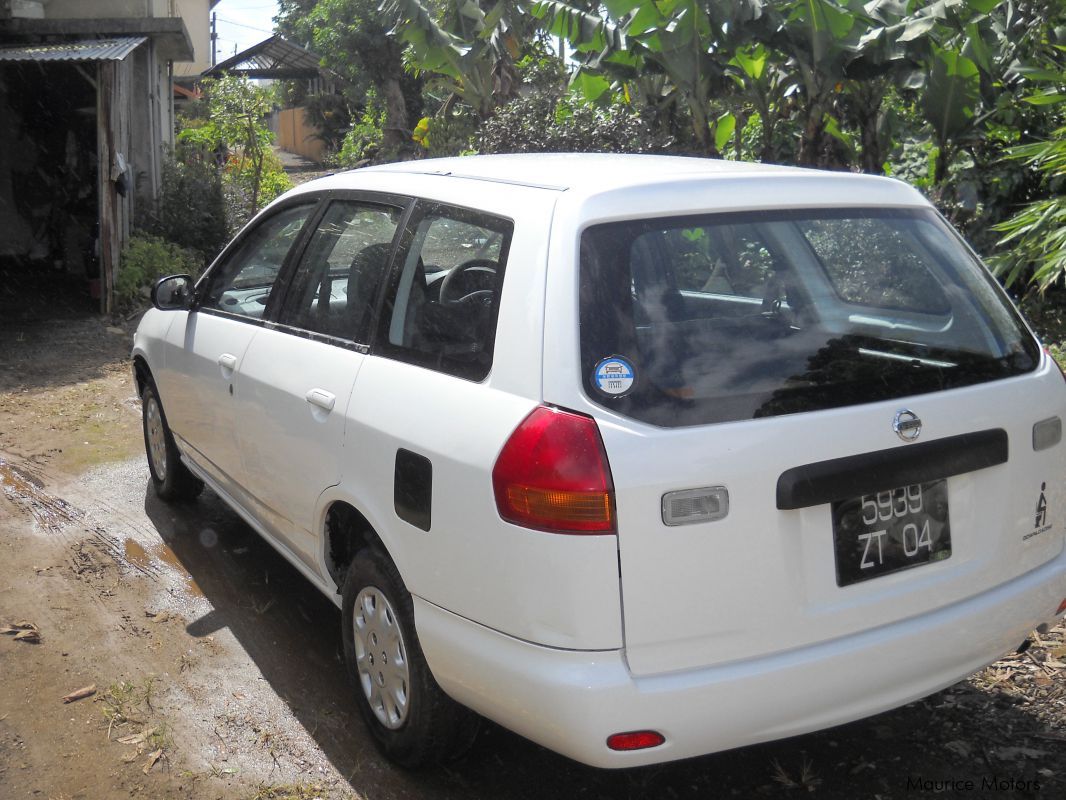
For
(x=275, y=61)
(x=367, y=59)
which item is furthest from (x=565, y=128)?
(x=275, y=61)

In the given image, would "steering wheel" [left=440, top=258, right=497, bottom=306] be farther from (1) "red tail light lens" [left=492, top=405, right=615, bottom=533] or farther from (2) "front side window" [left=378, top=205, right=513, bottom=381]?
(1) "red tail light lens" [left=492, top=405, right=615, bottom=533]

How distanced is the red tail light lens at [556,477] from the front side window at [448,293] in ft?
1.10

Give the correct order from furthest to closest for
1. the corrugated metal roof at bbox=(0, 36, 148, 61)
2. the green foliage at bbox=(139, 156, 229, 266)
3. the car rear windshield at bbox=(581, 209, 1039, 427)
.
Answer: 1. the green foliage at bbox=(139, 156, 229, 266)
2. the corrugated metal roof at bbox=(0, 36, 148, 61)
3. the car rear windshield at bbox=(581, 209, 1039, 427)

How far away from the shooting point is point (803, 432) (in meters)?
2.72

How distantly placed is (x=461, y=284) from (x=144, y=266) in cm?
968

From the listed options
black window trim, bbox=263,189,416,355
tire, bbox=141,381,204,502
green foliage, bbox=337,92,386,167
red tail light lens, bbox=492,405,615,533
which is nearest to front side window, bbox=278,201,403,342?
black window trim, bbox=263,189,416,355

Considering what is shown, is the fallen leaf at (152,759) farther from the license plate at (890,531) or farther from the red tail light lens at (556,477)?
the license plate at (890,531)

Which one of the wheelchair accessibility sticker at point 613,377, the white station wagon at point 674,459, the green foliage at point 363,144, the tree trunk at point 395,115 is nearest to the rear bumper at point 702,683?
the white station wagon at point 674,459

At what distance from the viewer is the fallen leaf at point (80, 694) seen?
3.95m

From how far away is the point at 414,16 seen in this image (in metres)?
12.3

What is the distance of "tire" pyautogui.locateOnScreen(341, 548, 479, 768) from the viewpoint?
3.21m

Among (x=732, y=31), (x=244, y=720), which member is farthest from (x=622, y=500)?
(x=732, y=31)

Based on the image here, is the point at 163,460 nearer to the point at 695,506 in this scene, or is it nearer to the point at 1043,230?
the point at 695,506

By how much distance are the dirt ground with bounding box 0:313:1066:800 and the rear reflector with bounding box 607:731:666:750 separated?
1.32 ft
